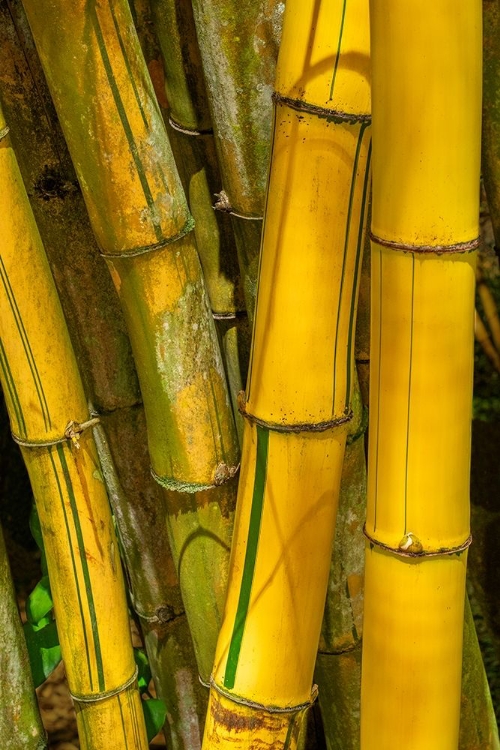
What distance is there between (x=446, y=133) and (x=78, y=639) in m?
0.62

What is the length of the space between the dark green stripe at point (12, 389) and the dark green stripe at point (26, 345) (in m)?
0.02

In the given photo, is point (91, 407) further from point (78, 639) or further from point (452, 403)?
point (452, 403)

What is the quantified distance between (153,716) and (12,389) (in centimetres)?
47

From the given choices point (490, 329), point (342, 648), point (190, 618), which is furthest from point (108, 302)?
point (490, 329)

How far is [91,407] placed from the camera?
1.06 meters

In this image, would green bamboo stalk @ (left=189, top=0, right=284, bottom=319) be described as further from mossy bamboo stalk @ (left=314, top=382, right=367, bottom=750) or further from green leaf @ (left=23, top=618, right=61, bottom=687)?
green leaf @ (left=23, top=618, right=61, bottom=687)

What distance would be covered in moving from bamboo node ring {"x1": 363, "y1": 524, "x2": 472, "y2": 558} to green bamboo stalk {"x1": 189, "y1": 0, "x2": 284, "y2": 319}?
1.08 ft

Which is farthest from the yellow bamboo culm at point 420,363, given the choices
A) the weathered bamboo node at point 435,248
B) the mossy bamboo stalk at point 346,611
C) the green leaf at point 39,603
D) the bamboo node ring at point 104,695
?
the green leaf at point 39,603

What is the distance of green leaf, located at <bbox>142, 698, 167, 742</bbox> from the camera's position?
1.13 metres

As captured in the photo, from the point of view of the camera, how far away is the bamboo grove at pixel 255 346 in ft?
2.26

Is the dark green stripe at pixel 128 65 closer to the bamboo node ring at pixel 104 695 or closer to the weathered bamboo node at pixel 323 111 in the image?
the weathered bamboo node at pixel 323 111

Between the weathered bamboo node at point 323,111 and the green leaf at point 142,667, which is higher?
the weathered bamboo node at point 323,111

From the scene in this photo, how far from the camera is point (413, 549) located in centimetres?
74

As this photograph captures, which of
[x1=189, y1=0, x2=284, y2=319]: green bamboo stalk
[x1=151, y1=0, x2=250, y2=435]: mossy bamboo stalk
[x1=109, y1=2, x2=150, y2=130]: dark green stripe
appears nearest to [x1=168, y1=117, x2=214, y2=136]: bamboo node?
[x1=151, y1=0, x2=250, y2=435]: mossy bamboo stalk
